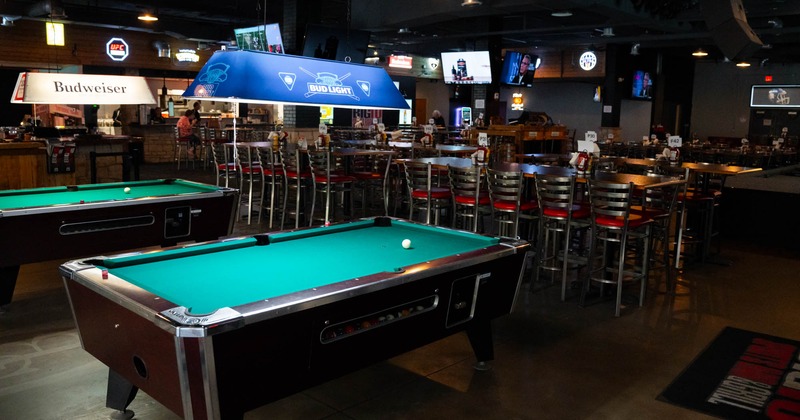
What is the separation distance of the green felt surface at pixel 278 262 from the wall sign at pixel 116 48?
13.4m

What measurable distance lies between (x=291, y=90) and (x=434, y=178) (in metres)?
4.75

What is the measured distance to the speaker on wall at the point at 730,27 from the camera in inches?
281

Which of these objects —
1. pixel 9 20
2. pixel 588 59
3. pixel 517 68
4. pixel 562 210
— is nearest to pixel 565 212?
pixel 562 210

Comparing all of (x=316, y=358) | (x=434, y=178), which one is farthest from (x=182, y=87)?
(x=316, y=358)

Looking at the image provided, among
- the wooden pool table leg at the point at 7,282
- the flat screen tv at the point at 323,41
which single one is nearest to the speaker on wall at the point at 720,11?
the flat screen tv at the point at 323,41

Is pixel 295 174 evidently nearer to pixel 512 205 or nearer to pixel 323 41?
pixel 323 41

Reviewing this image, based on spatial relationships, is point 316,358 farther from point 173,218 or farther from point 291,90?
point 173,218

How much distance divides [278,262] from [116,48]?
46.3ft

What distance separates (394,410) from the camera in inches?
127

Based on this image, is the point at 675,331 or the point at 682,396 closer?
the point at 682,396

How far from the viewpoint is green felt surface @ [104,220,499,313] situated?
8.68ft

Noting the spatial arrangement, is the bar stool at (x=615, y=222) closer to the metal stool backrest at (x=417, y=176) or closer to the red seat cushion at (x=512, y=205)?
the red seat cushion at (x=512, y=205)

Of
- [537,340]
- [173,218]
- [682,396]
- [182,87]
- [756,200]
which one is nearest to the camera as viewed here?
[682,396]

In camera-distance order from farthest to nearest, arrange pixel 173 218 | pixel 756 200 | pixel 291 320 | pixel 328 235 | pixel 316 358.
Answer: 1. pixel 756 200
2. pixel 173 218
3. pixel 328 235
4. pixel 316 358
5. pixel 291 320
